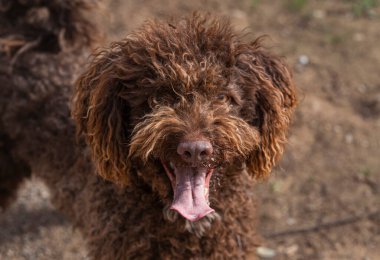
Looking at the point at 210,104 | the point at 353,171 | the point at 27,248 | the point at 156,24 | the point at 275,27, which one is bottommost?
the point at 27,248

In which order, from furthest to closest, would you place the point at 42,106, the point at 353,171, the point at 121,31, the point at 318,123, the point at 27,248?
the point at 121,31 → the point at 318,123 → the point at 353,171 → the point at 27,248 → the point at 42,106

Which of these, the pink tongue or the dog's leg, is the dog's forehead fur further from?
the dog's leg

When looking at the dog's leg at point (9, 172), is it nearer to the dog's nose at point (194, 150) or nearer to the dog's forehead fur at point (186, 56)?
the dog's forehead fur at point (186, 56)

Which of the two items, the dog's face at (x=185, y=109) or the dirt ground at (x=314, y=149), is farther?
the dirt ground at (x=314, y=149)

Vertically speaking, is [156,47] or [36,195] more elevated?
[156,47]

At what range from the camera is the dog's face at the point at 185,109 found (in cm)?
288

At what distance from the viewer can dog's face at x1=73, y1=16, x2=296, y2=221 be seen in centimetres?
288

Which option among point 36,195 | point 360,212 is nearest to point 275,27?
point 360,212

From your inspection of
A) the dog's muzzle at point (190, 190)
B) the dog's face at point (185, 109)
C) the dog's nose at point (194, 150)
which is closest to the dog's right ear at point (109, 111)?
the dog's face at point (185, 109)

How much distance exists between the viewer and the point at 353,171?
518 centimetres

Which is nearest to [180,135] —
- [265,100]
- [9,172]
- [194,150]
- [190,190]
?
[194,150]

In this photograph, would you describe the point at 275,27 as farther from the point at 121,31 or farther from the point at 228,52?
the point at 228,52

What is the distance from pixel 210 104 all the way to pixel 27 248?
2490mm

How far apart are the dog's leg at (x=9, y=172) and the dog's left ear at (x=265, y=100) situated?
1855 mm
